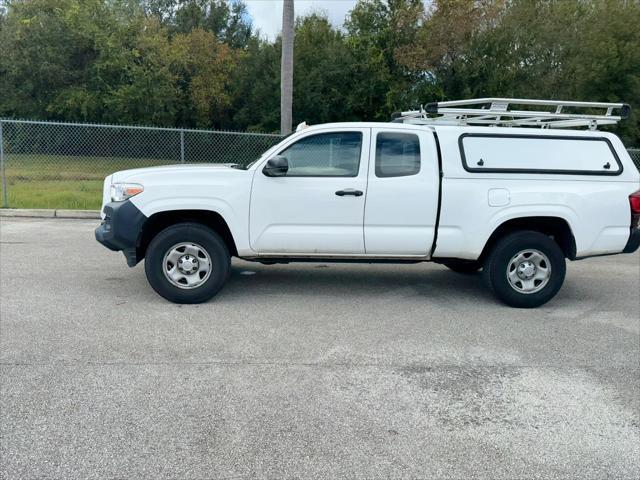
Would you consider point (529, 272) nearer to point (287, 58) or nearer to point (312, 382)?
point (312, 382)

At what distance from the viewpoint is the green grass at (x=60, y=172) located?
14.1 metres

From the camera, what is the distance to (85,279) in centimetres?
668

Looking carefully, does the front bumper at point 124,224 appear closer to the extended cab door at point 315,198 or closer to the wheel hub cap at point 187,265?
the wheel hub cap at point 187,265

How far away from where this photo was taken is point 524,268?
6.07 m

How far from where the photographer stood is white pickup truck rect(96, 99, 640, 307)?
5.73m

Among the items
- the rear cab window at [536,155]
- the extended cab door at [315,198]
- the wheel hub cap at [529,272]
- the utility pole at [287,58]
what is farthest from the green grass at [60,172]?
the wheel hub cap at [529,272]

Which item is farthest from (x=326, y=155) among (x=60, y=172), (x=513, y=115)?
(x=60, y=172)

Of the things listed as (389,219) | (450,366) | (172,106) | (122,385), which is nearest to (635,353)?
(450,366)

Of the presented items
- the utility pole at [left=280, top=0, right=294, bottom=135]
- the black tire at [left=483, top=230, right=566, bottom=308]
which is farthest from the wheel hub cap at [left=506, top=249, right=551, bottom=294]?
the utility pole at [left=280, top=0, right=294, bottom=135]

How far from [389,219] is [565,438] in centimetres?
297

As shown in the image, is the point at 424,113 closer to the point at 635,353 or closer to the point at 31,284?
the point at 635,353

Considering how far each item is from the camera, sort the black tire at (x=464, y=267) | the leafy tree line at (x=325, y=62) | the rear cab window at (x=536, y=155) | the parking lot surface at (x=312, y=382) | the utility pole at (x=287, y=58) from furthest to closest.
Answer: the leafy tree line at (x=325, y=62), the utility pole at (x=287, y=58), the black tire at (x=464, y=267), the rear cab window at (x=536, y=155), the parking lot surface at (x=312, y=382)

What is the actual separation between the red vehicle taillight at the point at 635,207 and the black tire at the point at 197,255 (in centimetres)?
440

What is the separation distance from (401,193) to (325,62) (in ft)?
71.2
